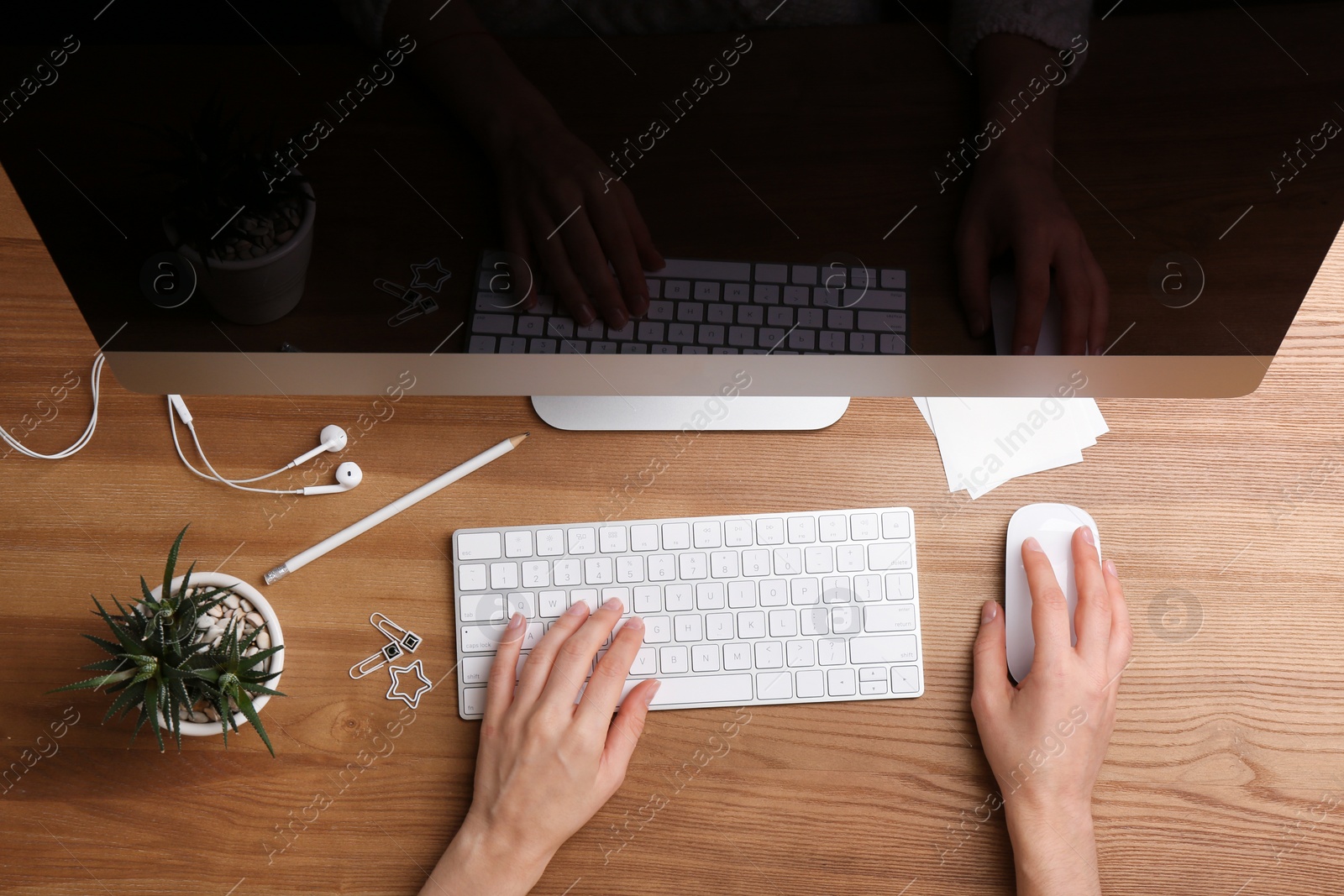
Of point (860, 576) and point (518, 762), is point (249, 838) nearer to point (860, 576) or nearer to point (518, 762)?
point (518, 762)

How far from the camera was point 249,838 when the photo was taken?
0.72m

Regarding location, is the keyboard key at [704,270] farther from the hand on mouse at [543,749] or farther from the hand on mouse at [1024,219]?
the hand on mouse at [543,749]

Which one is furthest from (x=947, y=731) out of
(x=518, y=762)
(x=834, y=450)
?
(x=518, y=762)

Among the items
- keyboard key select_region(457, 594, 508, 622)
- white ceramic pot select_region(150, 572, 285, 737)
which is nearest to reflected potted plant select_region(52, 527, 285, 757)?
white ceramic pot select_region(150, 572, 285, 737)

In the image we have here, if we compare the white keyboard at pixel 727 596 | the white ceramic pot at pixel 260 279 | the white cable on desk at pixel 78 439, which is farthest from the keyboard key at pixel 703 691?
the white cable on desk at pixel 78 439

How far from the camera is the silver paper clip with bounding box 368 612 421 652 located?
0.75m

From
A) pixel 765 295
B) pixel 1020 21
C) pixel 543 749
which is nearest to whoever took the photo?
pixel 1020 21

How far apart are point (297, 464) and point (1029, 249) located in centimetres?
63

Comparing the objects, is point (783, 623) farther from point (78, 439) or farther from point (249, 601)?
point (78, 439)

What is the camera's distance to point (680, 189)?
0.51 metres

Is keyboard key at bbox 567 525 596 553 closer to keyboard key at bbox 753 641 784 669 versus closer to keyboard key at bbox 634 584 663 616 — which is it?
keyboard key at bbox 634 584 663 616

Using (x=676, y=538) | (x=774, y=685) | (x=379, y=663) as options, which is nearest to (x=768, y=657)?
(x=774, y=685)

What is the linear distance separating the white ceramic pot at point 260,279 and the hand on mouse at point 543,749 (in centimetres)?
32

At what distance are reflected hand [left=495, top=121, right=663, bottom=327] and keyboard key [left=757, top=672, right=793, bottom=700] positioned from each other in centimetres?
35
